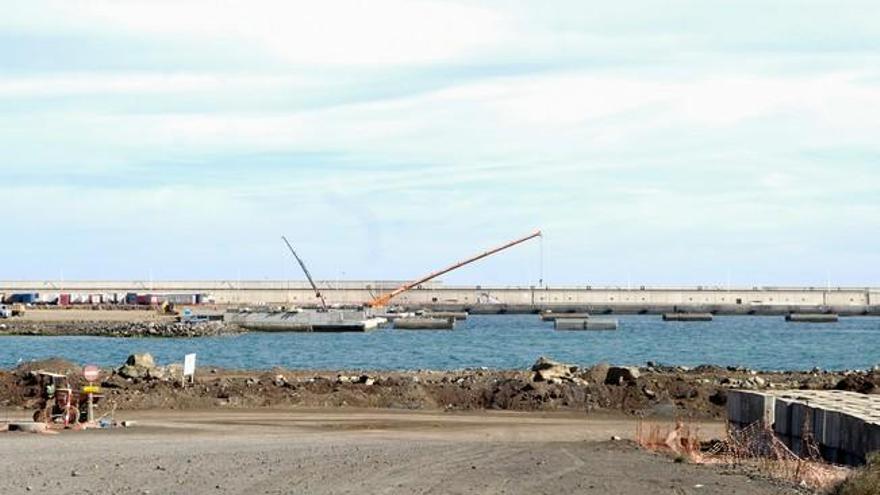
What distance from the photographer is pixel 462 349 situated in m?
110

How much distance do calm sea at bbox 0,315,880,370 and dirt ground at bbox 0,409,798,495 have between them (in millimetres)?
42547

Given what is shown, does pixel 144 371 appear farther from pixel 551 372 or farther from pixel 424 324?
pixel 424 324

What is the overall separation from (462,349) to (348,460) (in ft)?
264

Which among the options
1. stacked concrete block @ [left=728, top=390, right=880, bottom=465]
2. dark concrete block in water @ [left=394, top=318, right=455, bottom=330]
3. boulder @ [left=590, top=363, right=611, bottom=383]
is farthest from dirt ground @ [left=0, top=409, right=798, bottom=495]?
dark concrete block in water @ [left=394, top=318, right=455, bottom=330]

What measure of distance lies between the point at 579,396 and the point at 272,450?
17430 millimetres

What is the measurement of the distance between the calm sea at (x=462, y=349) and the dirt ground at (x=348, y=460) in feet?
140

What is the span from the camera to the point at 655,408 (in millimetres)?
45531

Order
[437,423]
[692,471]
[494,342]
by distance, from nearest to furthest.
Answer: [692,471] → [437,423] → [494,342]

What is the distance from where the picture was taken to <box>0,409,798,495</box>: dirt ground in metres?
25.3

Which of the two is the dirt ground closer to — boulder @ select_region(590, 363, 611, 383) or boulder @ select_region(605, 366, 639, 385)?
boulder @ select_region(605, 366, 639, 385)

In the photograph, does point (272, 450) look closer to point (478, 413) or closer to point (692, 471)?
point (692, 471)

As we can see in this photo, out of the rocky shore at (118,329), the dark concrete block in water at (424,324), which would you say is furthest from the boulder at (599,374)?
the dark concrete block in water at (424,324)

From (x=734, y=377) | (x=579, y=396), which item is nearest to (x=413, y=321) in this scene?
(x=734, y=377)

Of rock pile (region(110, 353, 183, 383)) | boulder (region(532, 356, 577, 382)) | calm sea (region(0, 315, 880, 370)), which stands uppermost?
boulder (region(532, 356, 577, 382))
